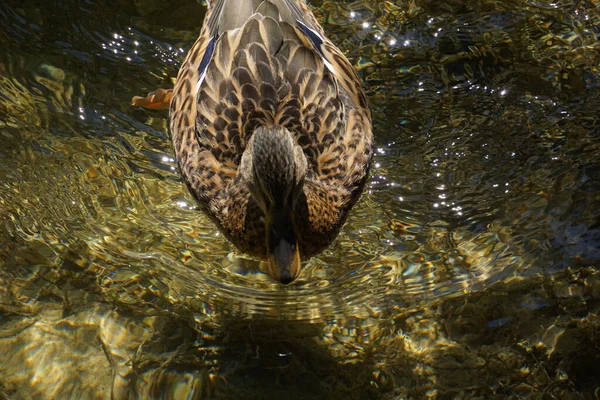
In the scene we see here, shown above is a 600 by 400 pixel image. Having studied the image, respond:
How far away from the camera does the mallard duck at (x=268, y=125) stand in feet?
16.6

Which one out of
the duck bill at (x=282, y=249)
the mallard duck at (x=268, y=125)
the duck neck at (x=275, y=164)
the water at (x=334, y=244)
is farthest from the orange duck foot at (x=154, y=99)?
the duck bill at (x=282, y=249)

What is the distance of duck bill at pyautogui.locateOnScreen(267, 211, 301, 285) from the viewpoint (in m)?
4.68

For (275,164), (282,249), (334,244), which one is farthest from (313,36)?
(282,249)

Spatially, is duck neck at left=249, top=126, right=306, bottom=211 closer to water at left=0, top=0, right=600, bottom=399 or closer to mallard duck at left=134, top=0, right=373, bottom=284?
mallard duck at left=134, top=0, right=373, bottom=284

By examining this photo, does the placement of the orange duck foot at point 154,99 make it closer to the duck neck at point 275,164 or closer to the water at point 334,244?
the water at point 334,244

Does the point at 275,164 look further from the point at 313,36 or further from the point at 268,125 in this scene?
the point at 313,36

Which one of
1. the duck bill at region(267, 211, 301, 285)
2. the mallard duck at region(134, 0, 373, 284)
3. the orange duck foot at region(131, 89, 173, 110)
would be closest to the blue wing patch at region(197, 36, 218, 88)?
the mallard duck at region(134, 0, 373, 284)

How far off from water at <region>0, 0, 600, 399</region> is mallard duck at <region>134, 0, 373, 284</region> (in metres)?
0.45

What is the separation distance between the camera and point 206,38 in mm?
5832

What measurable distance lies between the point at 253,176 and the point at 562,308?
2386 mm

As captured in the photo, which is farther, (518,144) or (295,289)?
(518,144)

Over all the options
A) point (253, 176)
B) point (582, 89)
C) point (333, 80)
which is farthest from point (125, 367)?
point (582, 89)

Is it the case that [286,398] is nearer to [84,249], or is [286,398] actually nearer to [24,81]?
[84,249]

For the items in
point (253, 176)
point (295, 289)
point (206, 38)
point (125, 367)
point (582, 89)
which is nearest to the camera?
point (253, 176)
